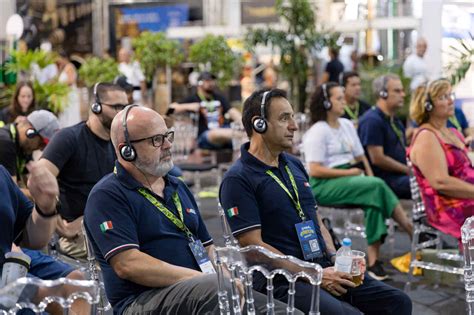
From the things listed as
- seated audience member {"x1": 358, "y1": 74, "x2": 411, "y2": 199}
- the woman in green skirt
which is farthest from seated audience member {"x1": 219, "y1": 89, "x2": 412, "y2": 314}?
seated audience member {"x1": 358, "y1": 74, "x2": 411, "y2": 199}

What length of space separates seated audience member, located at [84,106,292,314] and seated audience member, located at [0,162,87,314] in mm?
170

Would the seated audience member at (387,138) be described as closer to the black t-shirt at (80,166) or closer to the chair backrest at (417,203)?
the chair backrest at (417,203)

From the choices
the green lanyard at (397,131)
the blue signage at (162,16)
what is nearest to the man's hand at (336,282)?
the green lanyard at (397,131)

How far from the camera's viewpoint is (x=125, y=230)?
302 cm

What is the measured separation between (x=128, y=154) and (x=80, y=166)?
164 centimetres

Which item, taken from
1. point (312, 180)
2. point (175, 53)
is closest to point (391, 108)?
point (312, 180)

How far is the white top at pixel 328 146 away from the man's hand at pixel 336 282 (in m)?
2.62

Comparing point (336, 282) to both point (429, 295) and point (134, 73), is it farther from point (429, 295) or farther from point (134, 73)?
point (134, 73)

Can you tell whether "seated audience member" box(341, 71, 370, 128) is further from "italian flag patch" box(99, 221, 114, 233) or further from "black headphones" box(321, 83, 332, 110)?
"italian flag patch" box(99, 221, 114, 233)

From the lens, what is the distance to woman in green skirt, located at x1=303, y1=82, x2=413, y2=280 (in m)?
5.89

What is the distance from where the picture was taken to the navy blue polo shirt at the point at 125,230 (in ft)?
9.89

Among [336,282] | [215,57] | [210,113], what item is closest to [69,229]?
[336,282]

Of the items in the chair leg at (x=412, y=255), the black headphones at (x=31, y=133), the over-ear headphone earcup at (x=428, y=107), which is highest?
the over-ear headphone earcup at (x=428, y=107)

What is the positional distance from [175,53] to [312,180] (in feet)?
26.5
